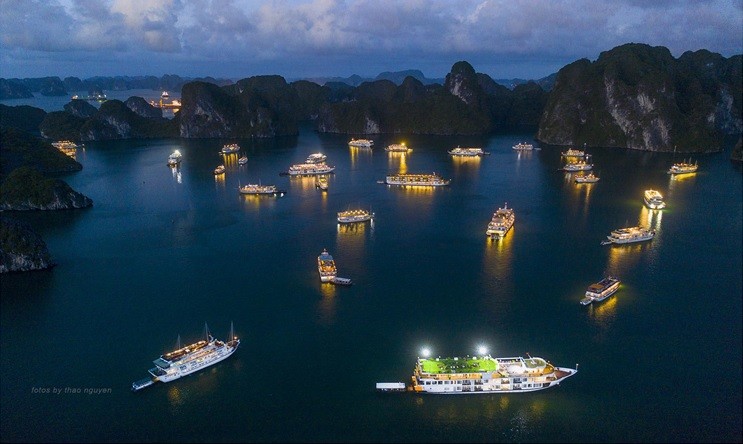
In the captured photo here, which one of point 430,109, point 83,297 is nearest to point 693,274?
point 83,297

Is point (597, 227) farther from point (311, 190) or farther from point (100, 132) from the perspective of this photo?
point (100, 132)

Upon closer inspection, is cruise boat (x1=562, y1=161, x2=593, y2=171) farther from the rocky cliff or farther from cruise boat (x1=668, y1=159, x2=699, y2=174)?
the rocky cliff

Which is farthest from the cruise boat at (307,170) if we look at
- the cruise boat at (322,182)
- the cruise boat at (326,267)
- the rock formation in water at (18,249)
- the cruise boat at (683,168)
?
the cruise boat at (683,168)

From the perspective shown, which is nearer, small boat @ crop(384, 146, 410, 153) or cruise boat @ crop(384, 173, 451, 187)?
cruise boat @ crop(384, 173, 451, 187)

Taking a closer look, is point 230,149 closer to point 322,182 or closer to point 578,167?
point 322,182

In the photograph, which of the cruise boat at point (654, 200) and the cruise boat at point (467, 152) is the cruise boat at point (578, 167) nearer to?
the cruise boat at point (467, 152)

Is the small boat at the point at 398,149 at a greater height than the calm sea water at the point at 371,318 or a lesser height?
greater

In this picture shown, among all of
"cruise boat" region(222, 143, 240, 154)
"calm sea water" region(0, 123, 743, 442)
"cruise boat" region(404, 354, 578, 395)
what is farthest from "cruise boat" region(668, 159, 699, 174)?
"cruise boat" region(222, 143, 240, 154)

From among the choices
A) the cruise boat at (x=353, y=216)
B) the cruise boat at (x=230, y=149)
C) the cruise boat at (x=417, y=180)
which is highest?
the cruise boat at (x=230, y=149)
